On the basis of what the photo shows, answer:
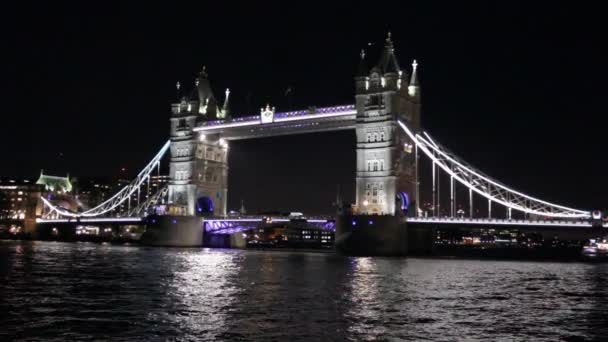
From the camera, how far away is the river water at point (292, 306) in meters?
18.3

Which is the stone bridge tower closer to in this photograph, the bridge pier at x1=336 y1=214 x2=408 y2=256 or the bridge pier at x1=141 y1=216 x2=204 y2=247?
the bridge pier at x1=141 y1=216 x2=204 y2=247

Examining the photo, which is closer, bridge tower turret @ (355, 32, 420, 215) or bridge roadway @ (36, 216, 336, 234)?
bridge tower turret @ (355, 32, 420, 215)

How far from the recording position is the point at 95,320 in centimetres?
1966

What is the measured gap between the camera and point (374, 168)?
66.0 metres

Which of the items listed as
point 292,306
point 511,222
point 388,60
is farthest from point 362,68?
point 292,306

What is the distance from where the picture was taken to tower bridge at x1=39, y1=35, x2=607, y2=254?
61.1 m

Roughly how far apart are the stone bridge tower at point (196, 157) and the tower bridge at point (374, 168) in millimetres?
133

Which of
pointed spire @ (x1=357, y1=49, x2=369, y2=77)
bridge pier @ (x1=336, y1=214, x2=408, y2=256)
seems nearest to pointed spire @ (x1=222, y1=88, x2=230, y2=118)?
pointed spire @ (x1=357, y1=49, x2=369, y2=77)

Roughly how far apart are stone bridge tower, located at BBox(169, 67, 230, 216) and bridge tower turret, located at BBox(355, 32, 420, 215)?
76.8ft

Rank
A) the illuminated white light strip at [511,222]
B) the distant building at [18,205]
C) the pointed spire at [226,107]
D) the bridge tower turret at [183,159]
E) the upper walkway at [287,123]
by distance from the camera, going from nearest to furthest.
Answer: the illuminated white light strip at [511,222] < the upper walkway at [287,123] < the bridge tower turret at [183,159] < the pointed spire at [226,107] < the distant building at [18,205]

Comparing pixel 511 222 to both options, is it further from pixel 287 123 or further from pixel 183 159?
pixel 183 159

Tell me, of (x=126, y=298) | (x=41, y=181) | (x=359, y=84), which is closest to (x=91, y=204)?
(x=41, y=181)

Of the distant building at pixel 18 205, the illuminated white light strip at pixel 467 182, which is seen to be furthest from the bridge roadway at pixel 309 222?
the distant building at pixel 18 205

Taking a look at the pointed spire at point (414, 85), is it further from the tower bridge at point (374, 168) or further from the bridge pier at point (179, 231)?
the bridge pier at point (179, 231)
